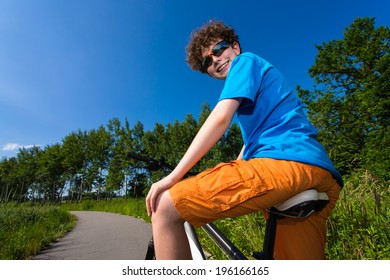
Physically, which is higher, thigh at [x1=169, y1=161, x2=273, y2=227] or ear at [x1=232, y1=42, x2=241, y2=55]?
ear at [x1=232, y1=42, x2=241, y2=55]

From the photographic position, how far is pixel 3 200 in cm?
693

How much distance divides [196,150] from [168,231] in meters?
0.35

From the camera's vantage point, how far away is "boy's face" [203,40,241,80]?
152cm

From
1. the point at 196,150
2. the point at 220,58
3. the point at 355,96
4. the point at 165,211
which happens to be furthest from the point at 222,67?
the point at 355,96

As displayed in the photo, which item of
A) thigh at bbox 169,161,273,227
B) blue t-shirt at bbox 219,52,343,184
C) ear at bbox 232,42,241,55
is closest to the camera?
thigh at bbox 169,161,273,227

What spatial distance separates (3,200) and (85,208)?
21.3 meters

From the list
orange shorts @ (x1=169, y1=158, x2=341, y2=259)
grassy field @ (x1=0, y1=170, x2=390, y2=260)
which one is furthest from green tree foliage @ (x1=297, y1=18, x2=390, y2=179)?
orange shorts @ (x1=169, y1=158, x2=341, y2=259)

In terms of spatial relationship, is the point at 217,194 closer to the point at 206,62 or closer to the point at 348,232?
the point at 206,62

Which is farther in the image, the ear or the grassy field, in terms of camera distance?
the grassy field

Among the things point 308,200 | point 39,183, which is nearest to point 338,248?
point 308,200

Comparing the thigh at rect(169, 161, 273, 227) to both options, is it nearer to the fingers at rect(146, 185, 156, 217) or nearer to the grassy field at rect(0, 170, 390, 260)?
the fingers at rect(146, 185, 156, 217)

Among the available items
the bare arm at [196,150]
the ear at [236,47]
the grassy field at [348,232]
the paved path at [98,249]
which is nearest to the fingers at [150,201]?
the bare arm at [196,150]

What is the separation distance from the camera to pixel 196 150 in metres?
1.04

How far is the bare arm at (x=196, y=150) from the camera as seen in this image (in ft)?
3.43
